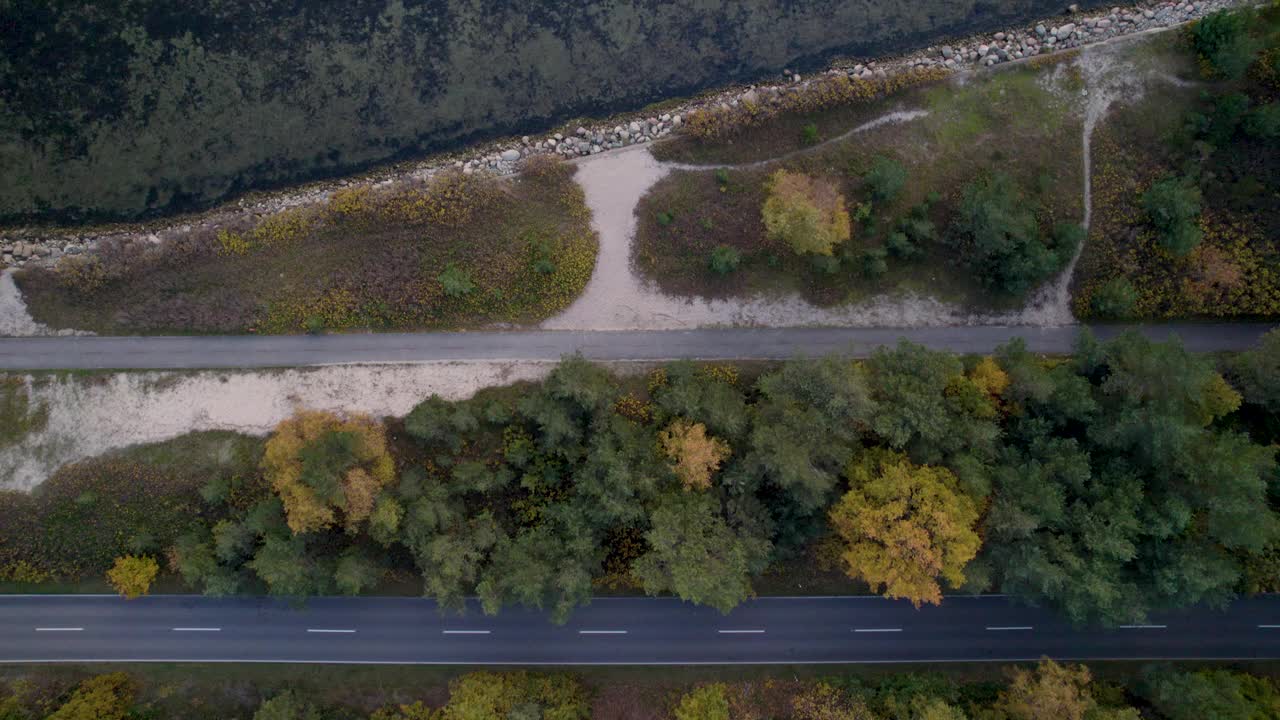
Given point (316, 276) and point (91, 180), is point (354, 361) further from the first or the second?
point (91, 180)

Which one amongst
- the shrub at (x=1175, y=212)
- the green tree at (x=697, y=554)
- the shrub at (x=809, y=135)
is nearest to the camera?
the green tree at (x=697, y=554)

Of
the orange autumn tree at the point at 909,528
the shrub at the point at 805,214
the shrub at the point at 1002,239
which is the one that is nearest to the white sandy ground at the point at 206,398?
the shrub at the point at 805,214

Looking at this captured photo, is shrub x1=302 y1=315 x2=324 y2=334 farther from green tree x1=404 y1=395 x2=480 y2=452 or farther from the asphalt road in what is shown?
the asphalt road

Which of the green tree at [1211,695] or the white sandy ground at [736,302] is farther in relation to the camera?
the white sandy ground at [736,302]

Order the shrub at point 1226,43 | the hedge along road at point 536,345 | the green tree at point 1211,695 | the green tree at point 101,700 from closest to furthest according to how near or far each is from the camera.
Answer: the green tree at point 1211,695 → the green tree at point 101,700 → the shrub at point 1226,43 → the hedge along road at point 536,345

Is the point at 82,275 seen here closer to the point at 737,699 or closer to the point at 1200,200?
the point at 737,699

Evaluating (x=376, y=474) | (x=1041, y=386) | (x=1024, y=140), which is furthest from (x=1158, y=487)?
(x=376, y=474)

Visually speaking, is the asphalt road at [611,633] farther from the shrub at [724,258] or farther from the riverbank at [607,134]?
the riverbank at [607,134]

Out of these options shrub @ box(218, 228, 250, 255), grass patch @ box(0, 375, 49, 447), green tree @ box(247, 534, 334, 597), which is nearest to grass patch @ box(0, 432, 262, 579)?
grass patch @ box(0, 375, 49, 447)
